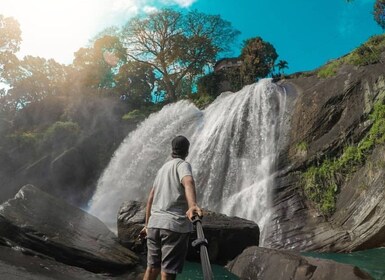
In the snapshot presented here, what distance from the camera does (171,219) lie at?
3.40 metres

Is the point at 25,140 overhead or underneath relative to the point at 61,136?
underneath

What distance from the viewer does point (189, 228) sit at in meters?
3.48

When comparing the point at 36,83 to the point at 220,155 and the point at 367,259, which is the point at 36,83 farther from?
the point at 367,259

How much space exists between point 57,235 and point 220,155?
9325mm

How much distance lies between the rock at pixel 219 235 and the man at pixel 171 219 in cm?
491

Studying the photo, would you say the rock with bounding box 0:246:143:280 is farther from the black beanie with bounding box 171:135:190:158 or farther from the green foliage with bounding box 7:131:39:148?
the green foliage with bounding box 7:131:39:148

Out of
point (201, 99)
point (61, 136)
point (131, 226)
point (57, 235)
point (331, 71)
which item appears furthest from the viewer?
point (201, 99)

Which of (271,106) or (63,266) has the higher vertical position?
(271,106)

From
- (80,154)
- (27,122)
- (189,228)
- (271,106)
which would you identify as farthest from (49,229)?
(27,122)

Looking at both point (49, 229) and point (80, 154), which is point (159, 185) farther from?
point (80, 154)

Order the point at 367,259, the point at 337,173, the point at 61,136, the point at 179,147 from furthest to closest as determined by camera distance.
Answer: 1. the point at 61,136
2. the point at 337,173
3. the point at 367,259
4. the point at 179,147

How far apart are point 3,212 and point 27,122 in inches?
1207

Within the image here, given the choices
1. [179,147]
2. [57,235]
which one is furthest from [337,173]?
[179,147]

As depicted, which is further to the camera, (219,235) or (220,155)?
(220,155)
